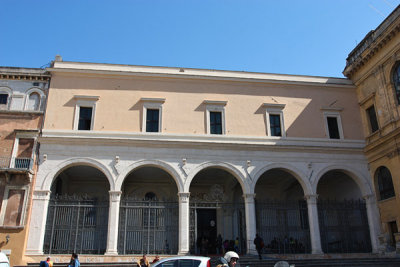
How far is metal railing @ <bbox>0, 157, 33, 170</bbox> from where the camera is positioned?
55.1ft

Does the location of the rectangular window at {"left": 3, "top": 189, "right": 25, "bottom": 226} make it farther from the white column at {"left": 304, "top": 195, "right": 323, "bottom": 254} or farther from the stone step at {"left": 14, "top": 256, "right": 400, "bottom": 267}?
the white column at {"left": 304, "top": 195, "right": 323, "bottom": 254}

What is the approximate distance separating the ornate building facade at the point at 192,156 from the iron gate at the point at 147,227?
0.15 ft

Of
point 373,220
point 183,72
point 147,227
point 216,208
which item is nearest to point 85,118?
point 183,72

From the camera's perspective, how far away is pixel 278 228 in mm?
18516

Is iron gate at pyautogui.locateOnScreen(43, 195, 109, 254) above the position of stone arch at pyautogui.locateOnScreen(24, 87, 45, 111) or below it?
below

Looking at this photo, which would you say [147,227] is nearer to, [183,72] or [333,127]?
[183,72]

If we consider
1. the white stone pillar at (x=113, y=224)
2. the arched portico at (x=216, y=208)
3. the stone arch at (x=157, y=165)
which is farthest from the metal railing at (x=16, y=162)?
the arched portico at (x=216, y=208)

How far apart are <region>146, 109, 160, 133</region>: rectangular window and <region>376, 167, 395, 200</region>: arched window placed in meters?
11.7

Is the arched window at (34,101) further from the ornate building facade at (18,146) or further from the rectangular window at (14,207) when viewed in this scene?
the rectangular window at (14,207)

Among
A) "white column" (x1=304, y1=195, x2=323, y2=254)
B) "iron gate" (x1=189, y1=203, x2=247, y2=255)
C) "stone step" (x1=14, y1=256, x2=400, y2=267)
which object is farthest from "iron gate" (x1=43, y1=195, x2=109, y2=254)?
"white column" (x1=304, y1=195, x2=323, y2=254)

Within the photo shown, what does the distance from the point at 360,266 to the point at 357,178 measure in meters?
5.63

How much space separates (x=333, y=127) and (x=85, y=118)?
43.6 ft

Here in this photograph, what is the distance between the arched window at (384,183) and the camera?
59.7 ft

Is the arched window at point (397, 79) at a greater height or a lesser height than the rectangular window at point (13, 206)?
greater
